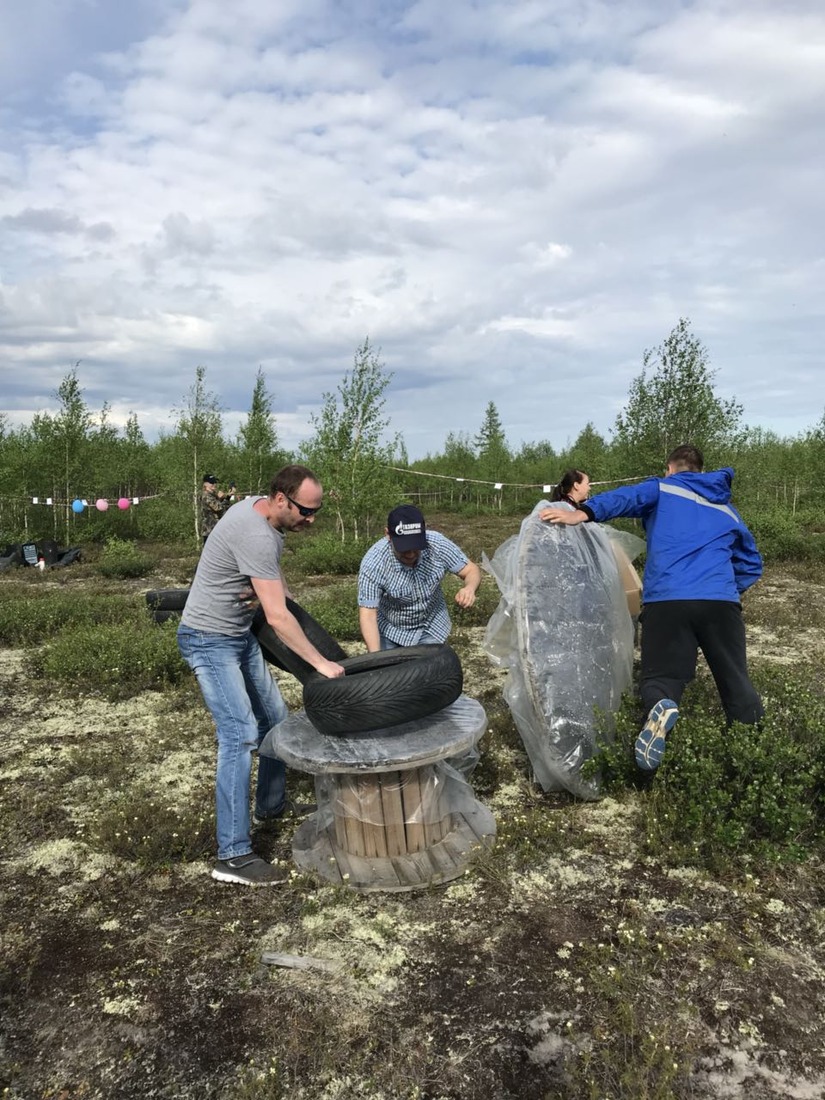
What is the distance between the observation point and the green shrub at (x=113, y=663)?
22.3 feet

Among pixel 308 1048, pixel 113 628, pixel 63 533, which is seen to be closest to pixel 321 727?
pixel 308 1048

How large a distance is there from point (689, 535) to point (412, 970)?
2.75 metres

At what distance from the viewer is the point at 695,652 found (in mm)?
4133

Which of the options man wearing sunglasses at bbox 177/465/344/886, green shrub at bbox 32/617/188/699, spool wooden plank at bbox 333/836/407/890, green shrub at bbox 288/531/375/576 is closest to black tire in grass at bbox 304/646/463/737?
man wearing sunglasses at bbox 177/465/344/886

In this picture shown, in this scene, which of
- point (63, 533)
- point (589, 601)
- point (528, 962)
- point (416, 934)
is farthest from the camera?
point (63, 533)

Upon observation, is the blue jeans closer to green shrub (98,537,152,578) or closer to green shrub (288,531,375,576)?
green shrub (288,531,375,576)

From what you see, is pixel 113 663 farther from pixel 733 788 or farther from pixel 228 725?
pixel 733 788

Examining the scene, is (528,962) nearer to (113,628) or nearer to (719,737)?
(719,737)

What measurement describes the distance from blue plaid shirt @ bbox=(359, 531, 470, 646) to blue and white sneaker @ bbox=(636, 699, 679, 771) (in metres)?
1.27

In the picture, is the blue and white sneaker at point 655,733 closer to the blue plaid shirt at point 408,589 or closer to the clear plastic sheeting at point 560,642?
the clear plastic sheeting at point 560,642

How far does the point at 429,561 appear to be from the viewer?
168 inches

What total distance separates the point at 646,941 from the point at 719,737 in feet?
4.33

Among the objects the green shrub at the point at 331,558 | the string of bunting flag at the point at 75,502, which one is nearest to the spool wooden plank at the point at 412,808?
the green shrub at the point at 331,558

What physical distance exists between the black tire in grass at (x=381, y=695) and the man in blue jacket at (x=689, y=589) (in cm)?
124
